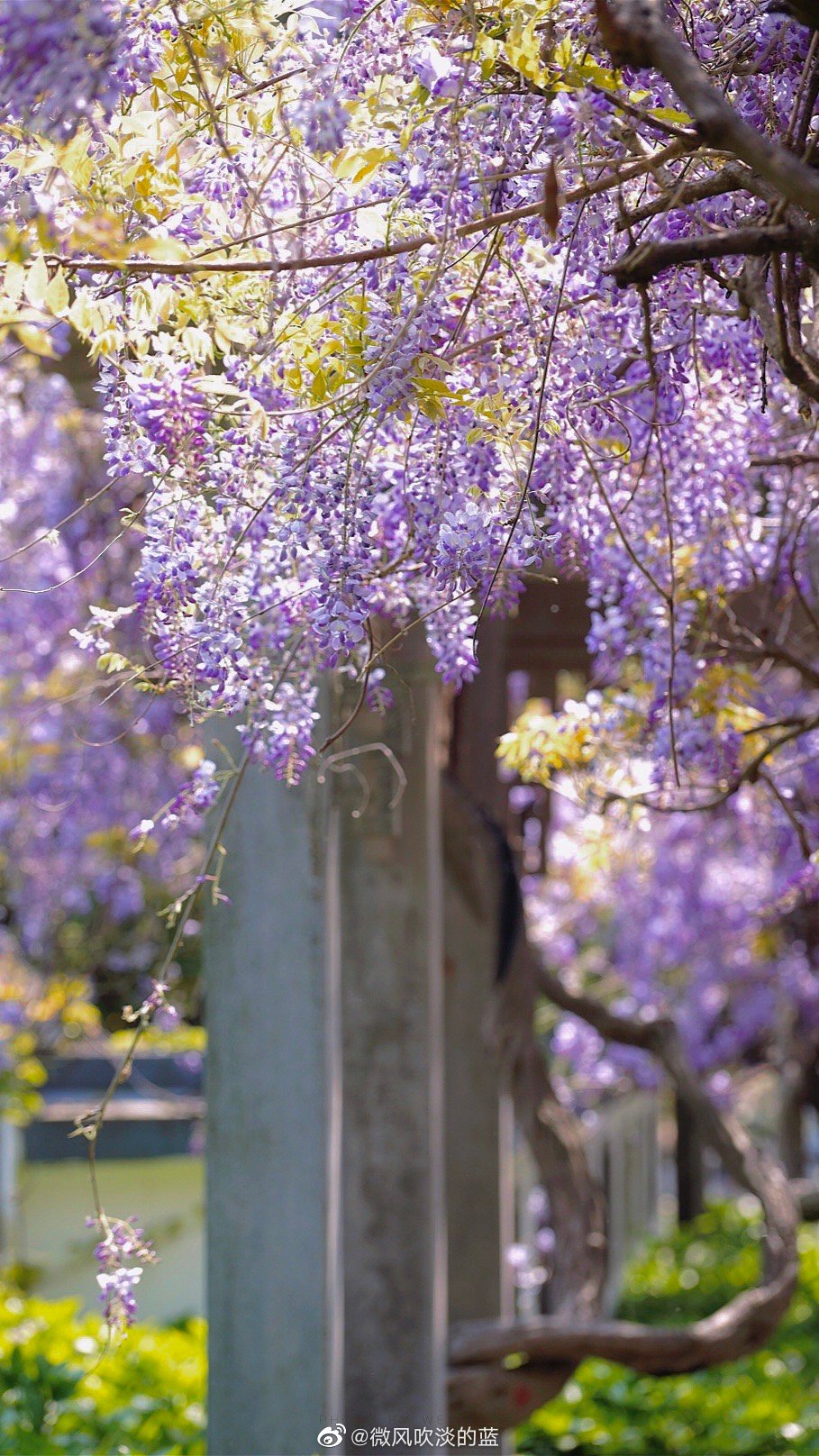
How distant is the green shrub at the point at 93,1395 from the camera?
13.1 ft

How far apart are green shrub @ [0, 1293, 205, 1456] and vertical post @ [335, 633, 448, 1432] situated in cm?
60

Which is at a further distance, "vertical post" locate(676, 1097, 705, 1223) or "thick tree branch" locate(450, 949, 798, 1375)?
"vertical post" locate(676, 1097, 705, 1223)

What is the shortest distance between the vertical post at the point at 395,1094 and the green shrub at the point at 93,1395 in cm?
60

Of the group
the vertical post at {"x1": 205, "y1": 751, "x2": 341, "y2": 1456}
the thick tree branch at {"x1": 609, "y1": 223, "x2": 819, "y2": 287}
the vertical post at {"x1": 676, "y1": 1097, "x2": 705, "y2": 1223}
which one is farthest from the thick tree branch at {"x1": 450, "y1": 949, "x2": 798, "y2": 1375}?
the vertical post at {"x1": 676, "y1": 1097, "x2": 705, "y2": 1223}

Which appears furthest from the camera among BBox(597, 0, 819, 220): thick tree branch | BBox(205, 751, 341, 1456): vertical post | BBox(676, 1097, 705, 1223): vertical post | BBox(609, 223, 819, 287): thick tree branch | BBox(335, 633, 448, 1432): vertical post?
BBox(676, 1097, 705, 1223): vertical post

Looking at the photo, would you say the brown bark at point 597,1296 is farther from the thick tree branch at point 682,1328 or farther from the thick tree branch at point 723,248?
the thick tree branch at point 723,248

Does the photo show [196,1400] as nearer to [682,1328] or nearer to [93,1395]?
[93,1395]

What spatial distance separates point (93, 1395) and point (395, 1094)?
1329 mm

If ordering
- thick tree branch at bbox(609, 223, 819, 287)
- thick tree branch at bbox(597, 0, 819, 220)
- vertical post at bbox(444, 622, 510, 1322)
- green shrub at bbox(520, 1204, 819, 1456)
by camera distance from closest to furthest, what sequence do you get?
thick tree branch at bbox(597, 0, 819, 220)
thick tree branch at bbox(609, 223, 819, 287)
vertical post at bbox(444, 622, 510, 1322)
green shrub at bbox(520, 1204, 819, 1456)

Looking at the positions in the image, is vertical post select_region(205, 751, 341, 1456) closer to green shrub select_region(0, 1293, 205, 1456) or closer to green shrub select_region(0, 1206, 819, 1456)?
green shrub select_region(0, 1206, 819, 1456)

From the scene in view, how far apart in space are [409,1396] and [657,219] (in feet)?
9.53

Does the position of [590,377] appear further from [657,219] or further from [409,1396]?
[409,1396]

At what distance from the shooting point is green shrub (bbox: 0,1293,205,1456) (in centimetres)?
401

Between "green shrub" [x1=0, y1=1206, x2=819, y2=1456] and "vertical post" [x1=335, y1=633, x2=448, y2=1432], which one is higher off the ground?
"vertical post" [x1=335, y1=633, x2=448, y2=1432]
